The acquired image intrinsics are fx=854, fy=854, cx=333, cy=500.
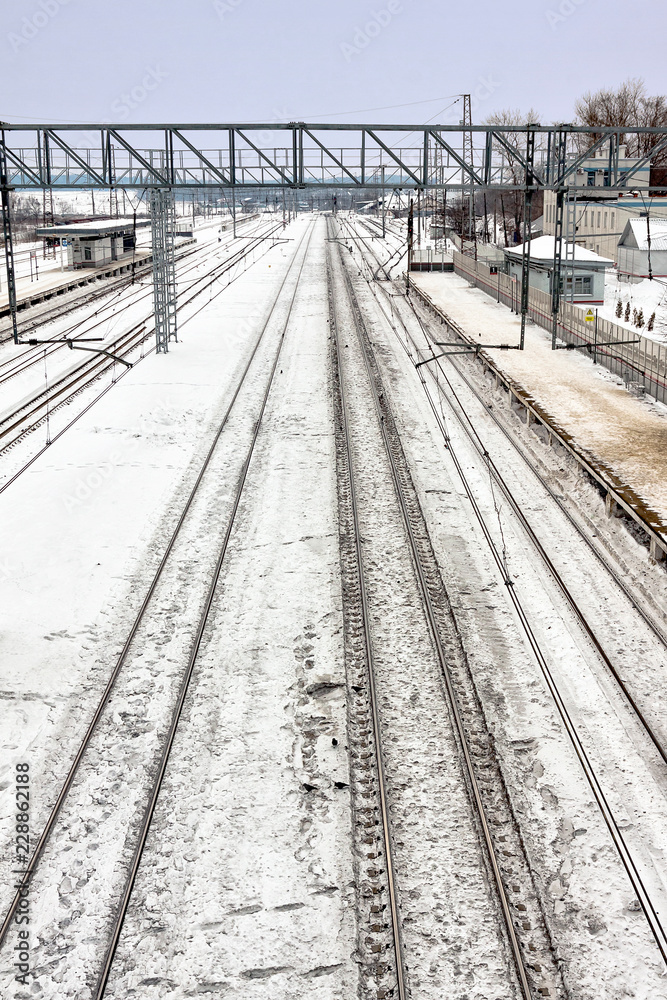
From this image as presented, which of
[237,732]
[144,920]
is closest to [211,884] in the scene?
[144,920]

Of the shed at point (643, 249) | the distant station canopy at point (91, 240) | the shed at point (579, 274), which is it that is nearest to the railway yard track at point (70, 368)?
the distant station canopy at point (91, 240)

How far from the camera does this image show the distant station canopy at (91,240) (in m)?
56.9

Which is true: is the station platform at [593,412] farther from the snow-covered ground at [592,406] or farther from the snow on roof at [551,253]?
the snow on roof at [551,253]

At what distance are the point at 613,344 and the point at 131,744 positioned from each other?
21956 millimetres

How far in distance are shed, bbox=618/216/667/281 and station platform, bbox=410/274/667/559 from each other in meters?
17.4

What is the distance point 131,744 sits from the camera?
10008mm

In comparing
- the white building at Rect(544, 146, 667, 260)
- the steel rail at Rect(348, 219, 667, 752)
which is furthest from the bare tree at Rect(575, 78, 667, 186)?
the steel rail at Rect(348, 219, 667, 752)

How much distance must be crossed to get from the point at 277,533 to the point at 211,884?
27.9ft

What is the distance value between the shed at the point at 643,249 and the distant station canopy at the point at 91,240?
34.4 meters

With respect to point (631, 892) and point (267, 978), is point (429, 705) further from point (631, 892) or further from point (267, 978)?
point (267, 978)

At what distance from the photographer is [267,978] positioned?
7.12 meters

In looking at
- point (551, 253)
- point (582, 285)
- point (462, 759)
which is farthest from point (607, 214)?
point (462, 759)

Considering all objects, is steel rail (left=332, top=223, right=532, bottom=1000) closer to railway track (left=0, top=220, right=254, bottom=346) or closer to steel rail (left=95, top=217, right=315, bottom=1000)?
steel rail (left=95, top=217, right=315, bottom=1000)

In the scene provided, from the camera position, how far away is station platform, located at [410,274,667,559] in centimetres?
1644
